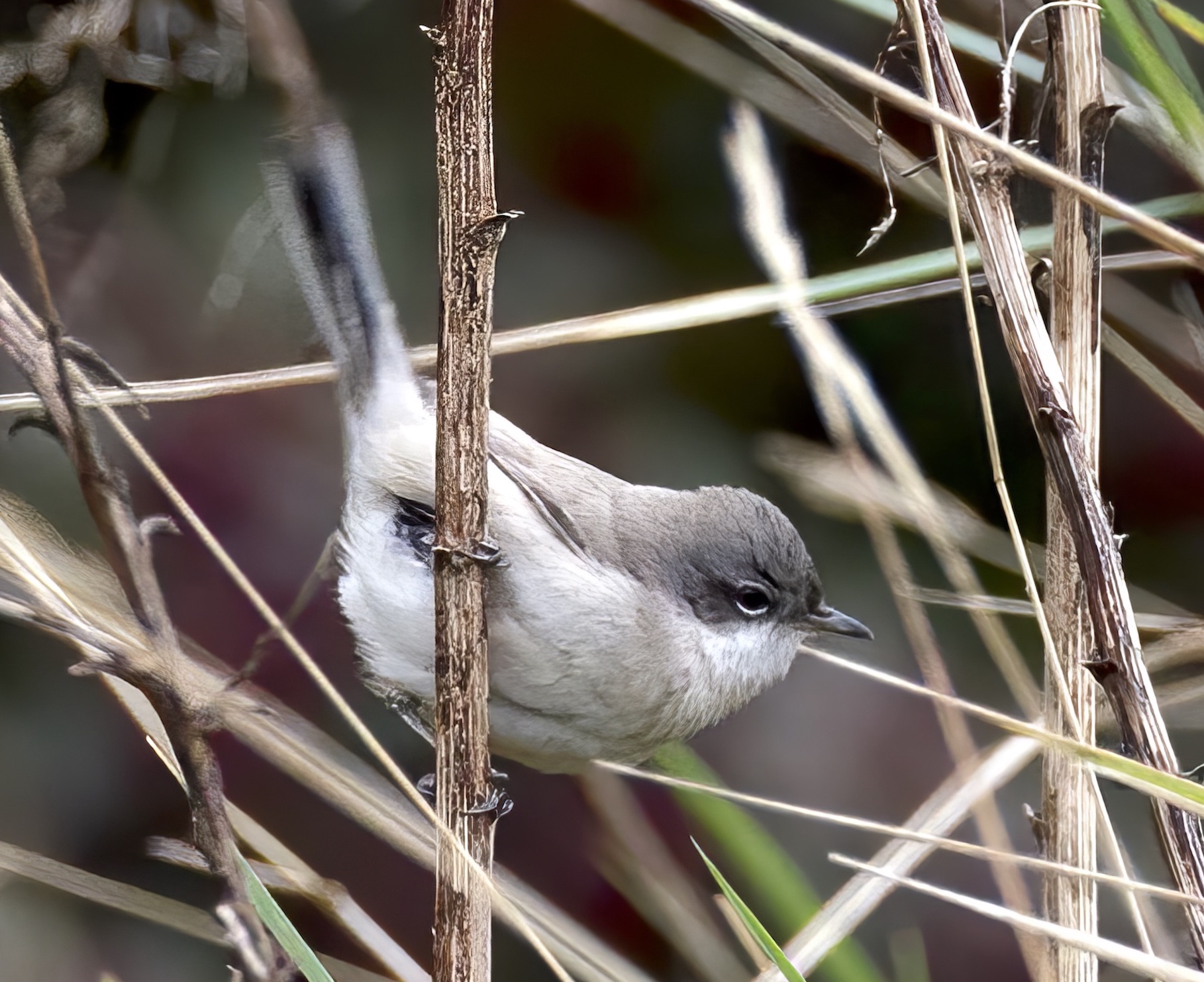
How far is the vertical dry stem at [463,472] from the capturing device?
2.55 ft

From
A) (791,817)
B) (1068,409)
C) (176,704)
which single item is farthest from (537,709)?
(1068,409)

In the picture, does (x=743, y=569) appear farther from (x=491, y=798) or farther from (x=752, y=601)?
(x=491, y=798)

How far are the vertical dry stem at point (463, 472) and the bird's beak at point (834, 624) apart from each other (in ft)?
1.37

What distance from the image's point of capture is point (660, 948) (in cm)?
125

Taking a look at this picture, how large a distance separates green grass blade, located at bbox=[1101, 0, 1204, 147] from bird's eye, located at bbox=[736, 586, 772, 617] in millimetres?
628

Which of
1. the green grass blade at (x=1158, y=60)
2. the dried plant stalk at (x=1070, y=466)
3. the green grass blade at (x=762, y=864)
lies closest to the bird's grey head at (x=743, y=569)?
the green grass blade at (x=762, y=864)

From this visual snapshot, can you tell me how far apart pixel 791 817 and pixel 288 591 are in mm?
675

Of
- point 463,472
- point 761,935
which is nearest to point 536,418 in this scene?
point 463,472

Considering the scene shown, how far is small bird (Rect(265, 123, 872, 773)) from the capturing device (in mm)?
1024

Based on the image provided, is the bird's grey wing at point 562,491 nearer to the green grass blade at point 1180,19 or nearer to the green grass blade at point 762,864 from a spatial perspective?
the green grass blade at point 762,864

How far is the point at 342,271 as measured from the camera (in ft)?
3.61

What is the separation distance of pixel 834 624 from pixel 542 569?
36 cm

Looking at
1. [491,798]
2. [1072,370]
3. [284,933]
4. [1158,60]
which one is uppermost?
[1158,60]

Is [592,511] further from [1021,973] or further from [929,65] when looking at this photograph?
[1021,973]
